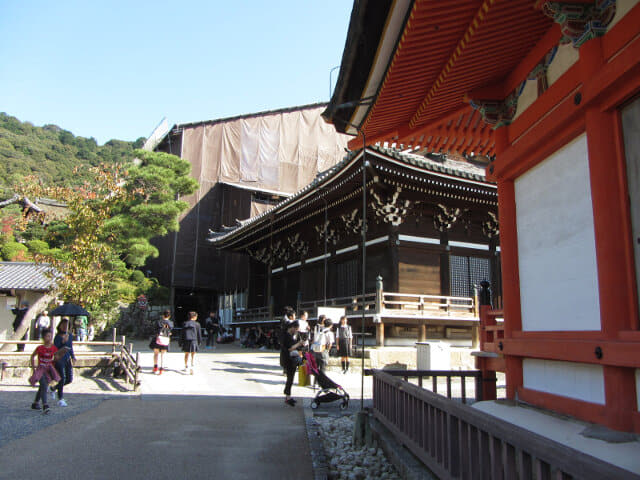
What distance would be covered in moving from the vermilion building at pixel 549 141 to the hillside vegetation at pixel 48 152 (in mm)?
43991

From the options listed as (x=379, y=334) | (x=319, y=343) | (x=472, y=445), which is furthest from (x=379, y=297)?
(x=472, y=445)

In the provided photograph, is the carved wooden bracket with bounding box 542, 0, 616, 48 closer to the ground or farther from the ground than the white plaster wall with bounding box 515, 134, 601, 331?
farther from the ground

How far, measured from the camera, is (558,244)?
13.0ft

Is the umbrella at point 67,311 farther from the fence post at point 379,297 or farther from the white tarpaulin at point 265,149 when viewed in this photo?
the white tarpaulin at point 265,149

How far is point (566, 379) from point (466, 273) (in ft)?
41.2

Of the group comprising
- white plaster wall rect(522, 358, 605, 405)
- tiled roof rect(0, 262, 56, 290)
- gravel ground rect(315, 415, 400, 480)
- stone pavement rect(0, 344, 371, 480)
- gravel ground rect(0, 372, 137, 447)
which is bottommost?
gravel ground rect(315, 415, 400, 480)

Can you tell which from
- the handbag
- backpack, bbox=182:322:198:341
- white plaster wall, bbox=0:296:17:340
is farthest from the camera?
white plaster wall, bbox=0:296:17:340

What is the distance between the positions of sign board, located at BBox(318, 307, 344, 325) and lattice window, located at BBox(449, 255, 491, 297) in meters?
4.68

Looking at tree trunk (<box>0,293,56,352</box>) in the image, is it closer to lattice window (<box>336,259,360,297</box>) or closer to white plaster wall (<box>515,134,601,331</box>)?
lattice window (<box>336,259,360,297</box>)

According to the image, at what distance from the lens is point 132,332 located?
89.0 ft

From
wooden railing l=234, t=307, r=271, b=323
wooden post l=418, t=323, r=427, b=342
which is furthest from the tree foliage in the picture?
wooden post l=418, t=323, r=427, b=342

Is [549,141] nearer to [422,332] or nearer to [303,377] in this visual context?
[303,377]

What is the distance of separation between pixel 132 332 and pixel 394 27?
26.9 m

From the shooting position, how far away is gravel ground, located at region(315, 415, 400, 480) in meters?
4.55
